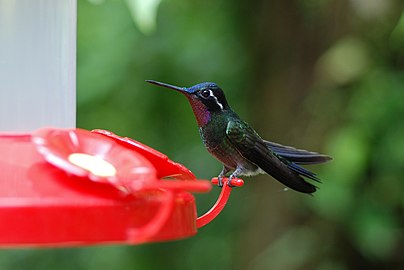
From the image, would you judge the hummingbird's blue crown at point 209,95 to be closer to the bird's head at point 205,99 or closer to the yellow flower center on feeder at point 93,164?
the bird's head at point 205,99

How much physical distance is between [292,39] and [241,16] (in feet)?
1.10

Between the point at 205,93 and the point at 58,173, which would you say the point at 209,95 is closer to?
the point at 205,93

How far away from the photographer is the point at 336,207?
317cm

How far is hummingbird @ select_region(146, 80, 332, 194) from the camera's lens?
2.18m

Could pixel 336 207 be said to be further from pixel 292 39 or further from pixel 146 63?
pixel 146 63

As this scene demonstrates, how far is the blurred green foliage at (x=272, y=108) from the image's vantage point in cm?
317

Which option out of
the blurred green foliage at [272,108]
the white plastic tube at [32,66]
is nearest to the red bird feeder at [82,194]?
the white plastic tube at [32,66]

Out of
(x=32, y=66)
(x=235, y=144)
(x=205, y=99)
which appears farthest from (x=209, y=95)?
(x=32, y=66)

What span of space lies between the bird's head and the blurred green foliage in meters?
0.93

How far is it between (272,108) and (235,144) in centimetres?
160

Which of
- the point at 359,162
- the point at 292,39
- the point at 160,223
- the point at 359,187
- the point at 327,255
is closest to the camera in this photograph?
the point at 160,223

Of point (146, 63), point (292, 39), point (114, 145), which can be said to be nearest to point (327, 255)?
point (292, 39)

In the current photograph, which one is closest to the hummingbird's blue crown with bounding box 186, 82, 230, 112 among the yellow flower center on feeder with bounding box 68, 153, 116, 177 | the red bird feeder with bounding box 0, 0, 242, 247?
the red bird feeder with bounding box 0, 0, 242, 247

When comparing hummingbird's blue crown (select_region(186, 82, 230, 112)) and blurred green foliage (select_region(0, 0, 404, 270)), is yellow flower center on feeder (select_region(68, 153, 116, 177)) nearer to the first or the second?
hummingbird's blue crown (select_region(186, 82, 230, 112))
